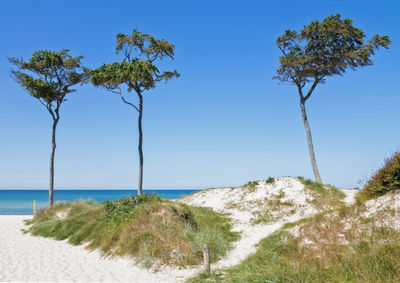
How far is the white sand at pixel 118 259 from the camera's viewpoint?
938cm

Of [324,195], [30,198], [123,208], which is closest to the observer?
[123,208]

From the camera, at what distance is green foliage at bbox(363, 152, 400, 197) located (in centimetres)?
1157

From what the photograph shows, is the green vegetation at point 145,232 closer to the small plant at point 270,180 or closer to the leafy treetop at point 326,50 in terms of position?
the small plant at point 270,180

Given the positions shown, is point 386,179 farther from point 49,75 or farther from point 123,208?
point 49,75

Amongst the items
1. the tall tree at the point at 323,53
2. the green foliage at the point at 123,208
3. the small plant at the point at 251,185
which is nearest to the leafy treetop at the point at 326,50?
the tall tree at the point at 323,53

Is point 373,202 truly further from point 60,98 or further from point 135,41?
point 60,98

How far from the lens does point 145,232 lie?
12016mm

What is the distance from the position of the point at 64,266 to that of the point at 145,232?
327cm

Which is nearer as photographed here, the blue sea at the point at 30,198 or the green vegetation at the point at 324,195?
the green vegetation at the point at 324,195

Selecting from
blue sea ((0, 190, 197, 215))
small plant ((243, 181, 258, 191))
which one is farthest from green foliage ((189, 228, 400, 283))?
small plant ((243, 181, 258, 191))

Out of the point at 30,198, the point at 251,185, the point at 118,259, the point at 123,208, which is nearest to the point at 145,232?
the point at 118,259

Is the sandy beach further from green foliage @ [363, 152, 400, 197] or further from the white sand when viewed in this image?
green foliage @ [363, 152, 400, 197]

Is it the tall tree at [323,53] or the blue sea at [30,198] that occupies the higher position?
the tall tree at [323,53]

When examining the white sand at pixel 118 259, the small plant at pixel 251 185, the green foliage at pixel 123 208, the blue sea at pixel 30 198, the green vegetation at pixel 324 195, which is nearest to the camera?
the white sand at pixel 118 259
